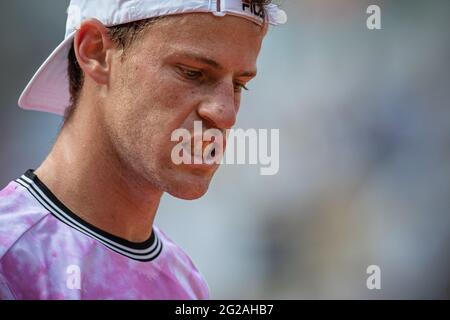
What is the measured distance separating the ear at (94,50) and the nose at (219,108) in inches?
6.3

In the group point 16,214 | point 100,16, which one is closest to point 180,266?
point 16,214

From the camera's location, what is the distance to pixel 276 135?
6.46 feet

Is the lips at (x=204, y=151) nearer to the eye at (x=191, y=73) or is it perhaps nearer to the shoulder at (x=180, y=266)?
the eye at (x=191, y=73)

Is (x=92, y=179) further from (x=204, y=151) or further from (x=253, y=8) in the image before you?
(x=253, y=8)

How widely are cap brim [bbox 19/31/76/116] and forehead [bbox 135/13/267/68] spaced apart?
0.19 m

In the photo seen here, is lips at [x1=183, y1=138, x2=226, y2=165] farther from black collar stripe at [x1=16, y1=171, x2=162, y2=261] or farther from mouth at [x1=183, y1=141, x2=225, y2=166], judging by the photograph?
black collar stripe at [x1=16, y1=171, x2=162, y2=261]

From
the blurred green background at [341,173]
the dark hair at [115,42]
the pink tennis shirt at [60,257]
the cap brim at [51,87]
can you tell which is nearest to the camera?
the pink tennis shirt at [60,257]

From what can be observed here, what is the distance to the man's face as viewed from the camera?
109 cm

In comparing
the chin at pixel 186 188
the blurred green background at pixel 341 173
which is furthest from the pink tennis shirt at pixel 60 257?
the blurred green background at pixel 341 173

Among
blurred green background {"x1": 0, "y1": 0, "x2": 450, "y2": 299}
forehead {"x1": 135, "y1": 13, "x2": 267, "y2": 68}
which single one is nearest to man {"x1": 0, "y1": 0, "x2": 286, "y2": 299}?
forehead {"x1": 135, "y1": 13, "x2": 267, "y2": 68}

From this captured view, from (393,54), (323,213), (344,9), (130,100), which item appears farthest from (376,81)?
(130,100)

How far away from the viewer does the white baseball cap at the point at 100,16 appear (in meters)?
1.10

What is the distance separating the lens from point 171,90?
1.09 m

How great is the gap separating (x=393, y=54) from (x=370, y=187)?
16.4 inches
